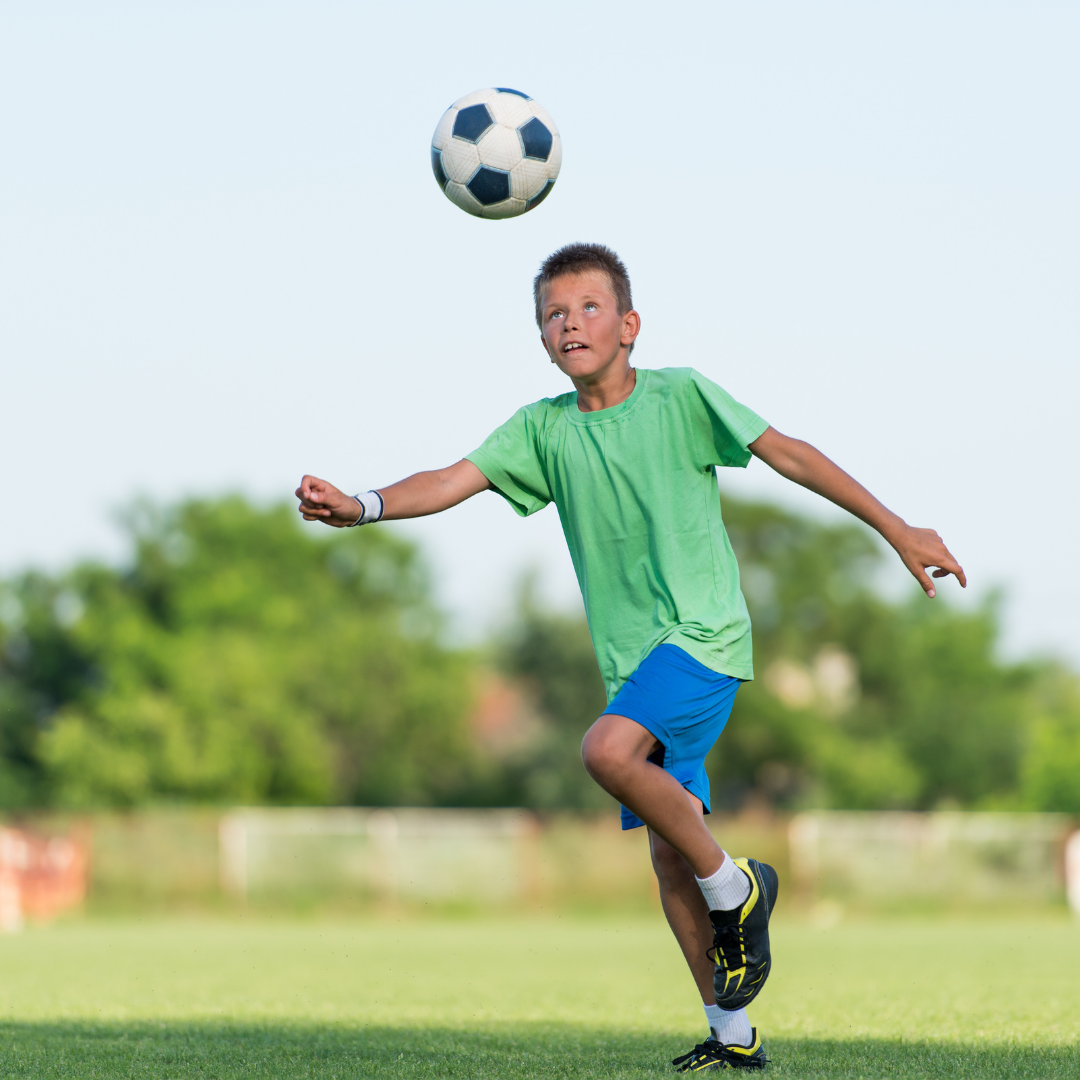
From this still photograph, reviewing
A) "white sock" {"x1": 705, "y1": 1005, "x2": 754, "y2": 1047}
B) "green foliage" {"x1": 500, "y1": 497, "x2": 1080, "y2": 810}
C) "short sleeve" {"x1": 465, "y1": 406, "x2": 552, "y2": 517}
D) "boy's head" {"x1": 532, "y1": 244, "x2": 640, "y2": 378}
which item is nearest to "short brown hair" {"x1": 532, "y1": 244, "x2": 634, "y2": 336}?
"boy's head" {"x1": 532, "y1": 244, "x2": 640, "y2": 378}

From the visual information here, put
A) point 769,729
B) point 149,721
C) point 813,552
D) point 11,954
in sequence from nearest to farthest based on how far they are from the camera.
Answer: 1. point 11,954
2. point 149,721
3. point 769,729
4. point 813,552

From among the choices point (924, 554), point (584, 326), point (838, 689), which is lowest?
point (838, 689)

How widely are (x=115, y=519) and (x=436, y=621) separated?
11988 mm

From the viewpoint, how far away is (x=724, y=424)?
A: 4660mm

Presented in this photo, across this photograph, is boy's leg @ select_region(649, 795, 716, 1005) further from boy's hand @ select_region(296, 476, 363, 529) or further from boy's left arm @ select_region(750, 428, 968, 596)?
boy's hand @ select_region(296, 476, 363, 529)

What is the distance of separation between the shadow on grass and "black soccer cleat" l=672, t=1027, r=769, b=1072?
66 mm

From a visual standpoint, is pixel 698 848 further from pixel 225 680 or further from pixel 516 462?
pixel 225 680

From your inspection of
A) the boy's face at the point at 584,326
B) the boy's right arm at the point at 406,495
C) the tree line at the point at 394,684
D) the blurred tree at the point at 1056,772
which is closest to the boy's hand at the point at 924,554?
the boy's face at the point at 584,326

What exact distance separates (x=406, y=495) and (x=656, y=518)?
2.57 feet

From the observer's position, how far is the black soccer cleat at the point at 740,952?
4.43 metres

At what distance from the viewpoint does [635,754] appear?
4.34 meters

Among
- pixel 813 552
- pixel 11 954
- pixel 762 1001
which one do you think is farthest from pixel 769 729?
pixel 762 1001

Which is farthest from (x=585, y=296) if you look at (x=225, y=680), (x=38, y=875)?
(x=225, y=680)

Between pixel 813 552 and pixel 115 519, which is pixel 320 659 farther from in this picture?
pixel 813 552
